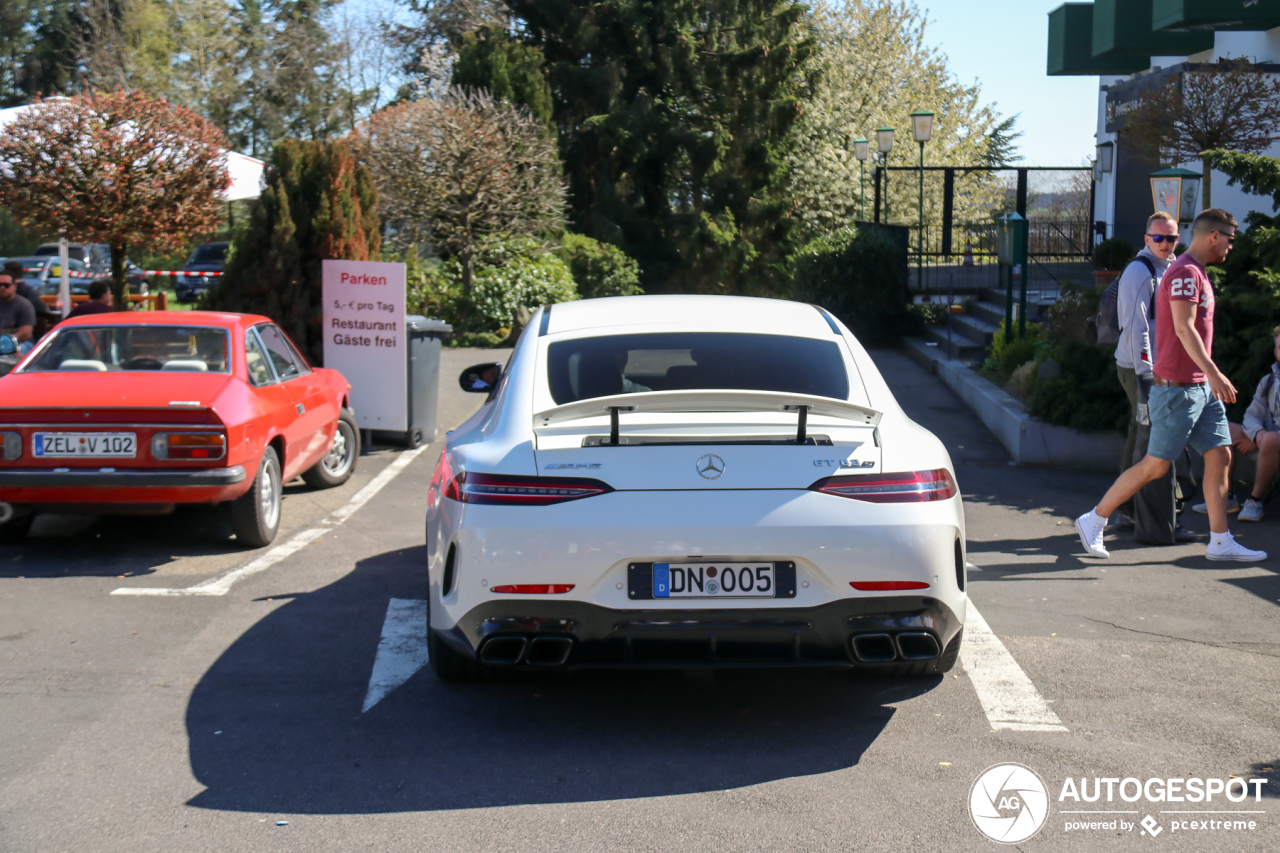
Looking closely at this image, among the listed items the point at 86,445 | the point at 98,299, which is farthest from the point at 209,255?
the point at 86,445

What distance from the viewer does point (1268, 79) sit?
15047 mm

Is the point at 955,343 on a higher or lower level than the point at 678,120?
lower

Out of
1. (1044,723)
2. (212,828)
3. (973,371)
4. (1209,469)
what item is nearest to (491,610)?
(212,828)

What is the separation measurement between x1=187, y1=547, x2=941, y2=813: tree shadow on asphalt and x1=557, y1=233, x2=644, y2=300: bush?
1959 centimetres

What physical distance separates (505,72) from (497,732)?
2316 centimetres

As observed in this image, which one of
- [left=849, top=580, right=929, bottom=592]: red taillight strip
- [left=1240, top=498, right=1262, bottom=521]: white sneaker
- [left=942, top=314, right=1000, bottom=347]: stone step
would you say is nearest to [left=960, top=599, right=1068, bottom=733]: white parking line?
[left=849, top=580, right=929, bottom=592]: red taillight strip

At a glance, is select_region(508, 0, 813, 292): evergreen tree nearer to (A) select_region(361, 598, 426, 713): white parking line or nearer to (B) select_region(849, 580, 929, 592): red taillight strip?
(A) select_region(361, 598, 426, 713): white parking line

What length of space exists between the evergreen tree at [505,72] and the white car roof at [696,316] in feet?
67.4

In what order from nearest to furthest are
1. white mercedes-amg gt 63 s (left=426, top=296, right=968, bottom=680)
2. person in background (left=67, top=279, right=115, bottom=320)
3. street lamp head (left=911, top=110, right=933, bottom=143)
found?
1. white mercedes-amg gt 63 s (left=426, top=296, right=968, bottom=680)
2. person in background (left=67, top=279, right=115, bottom=320)
3. street lamp head (left=911, top=110, right=933, bottom=143)

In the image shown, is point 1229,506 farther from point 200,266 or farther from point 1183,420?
point 200,266

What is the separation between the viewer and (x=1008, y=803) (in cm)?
377

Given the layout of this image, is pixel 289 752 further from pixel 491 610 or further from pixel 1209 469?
pixel 1209 469

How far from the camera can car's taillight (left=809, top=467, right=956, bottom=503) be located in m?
4.07

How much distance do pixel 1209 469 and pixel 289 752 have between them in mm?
5254
